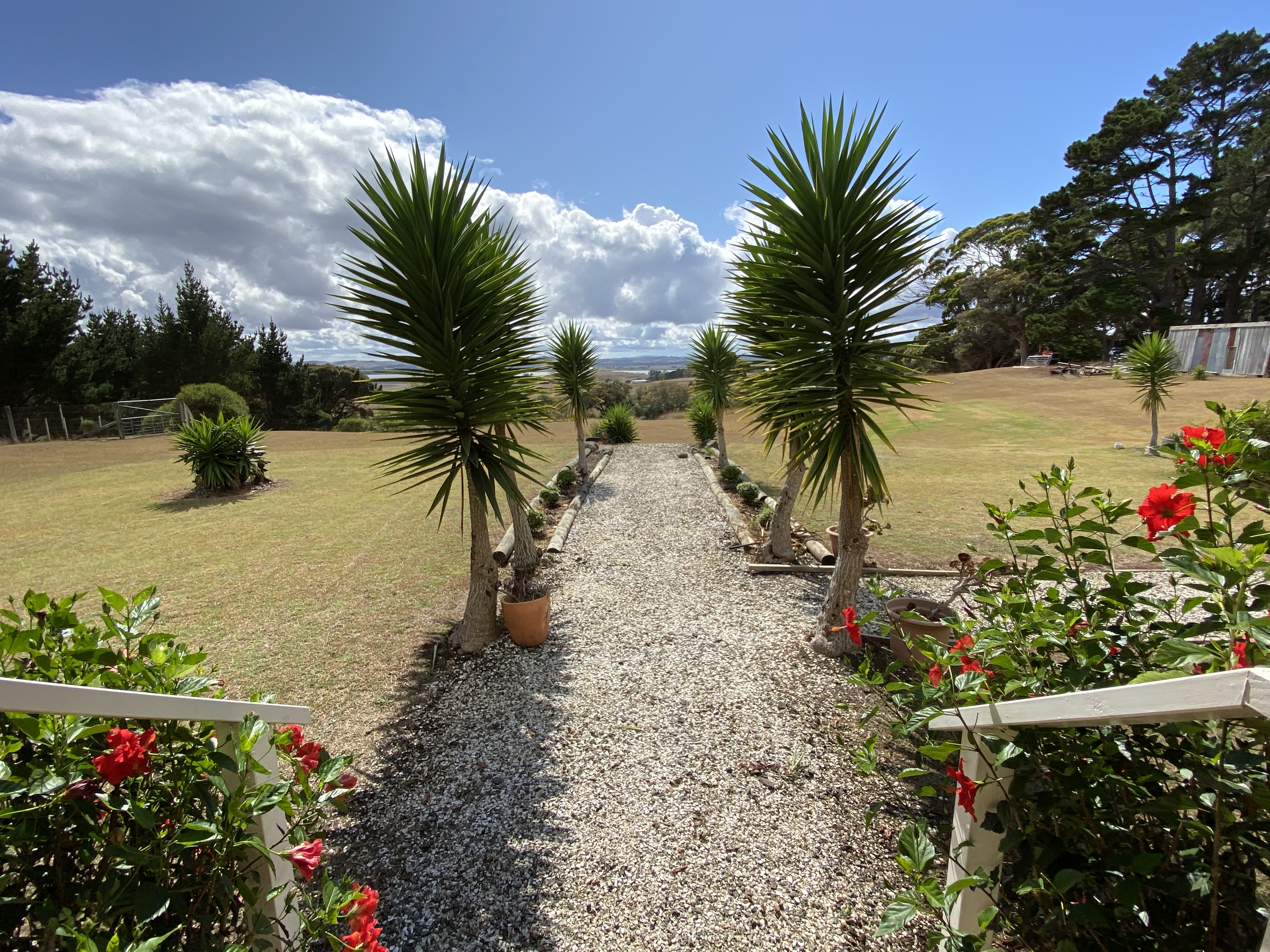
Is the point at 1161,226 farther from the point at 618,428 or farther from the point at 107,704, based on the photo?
the point at 107,704

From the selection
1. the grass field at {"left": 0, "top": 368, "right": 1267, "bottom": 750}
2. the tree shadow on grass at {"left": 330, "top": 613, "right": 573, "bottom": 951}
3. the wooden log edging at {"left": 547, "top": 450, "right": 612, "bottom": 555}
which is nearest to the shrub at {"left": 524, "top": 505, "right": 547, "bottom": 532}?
→ the wooden log edging at {"left": 547, "top": 450, "right": 612, "bottom": 555}

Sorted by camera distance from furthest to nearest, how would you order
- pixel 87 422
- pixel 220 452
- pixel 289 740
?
pixel 87 422 → pixel 220 452 → pixel 289 740

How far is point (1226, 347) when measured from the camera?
86.1 ft

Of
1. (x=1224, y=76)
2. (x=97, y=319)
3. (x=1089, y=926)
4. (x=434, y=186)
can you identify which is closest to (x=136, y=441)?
(x=97, y=319)

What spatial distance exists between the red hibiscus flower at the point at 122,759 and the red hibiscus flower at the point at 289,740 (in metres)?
0.61

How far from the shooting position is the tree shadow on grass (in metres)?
2.46

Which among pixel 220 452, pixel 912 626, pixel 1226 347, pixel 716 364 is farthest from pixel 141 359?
pixel 1226 347

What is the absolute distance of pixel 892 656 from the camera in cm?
478

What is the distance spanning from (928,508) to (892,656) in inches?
239

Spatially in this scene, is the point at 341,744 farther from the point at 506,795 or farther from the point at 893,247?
the point at 893,247

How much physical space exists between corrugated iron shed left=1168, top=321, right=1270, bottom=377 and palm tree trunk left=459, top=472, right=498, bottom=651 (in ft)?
103

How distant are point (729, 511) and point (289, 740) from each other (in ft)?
26.6

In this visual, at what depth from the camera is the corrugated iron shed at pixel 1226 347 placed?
24219 mm

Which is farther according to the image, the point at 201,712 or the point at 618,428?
the point at 618,428
